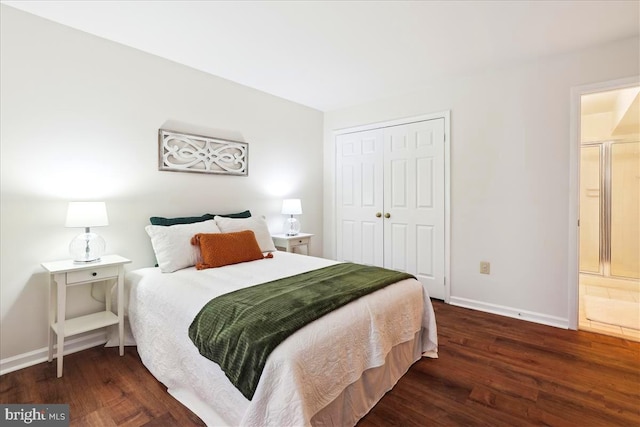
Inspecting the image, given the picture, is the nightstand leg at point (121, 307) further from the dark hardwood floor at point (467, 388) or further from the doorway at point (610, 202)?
the doorway at point (610, 202)

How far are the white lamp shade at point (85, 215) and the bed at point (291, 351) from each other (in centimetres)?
49

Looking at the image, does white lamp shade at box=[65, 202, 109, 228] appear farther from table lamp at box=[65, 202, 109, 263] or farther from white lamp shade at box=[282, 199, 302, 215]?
white lamp shade at box=[282, 199, 302, 215]

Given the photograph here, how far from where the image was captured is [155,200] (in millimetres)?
2793

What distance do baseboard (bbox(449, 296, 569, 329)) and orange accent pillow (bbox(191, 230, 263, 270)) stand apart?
2.21 metres

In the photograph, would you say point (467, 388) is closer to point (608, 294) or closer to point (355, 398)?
point (355, 398)

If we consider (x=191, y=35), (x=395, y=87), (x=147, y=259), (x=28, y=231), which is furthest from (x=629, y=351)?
(x=28, y=231)

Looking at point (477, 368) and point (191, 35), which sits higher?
point (191, 35)

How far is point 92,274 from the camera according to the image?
7.01 ft

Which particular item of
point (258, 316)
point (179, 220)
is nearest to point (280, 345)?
point (258, 316)

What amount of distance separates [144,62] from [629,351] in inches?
178

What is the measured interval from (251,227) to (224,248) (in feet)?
1.74

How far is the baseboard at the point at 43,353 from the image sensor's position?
6.79 feet

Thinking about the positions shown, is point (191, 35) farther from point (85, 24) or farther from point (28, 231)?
point (28, 231)

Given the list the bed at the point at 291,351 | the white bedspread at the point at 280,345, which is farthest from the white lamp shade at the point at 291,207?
the bed at the point at 291,351
